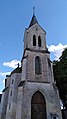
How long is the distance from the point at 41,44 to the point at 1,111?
12.5 meters

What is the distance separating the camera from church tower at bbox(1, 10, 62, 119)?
65.1 feet

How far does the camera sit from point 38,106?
803 inches

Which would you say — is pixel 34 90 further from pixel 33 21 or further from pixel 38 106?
pixel 33 21

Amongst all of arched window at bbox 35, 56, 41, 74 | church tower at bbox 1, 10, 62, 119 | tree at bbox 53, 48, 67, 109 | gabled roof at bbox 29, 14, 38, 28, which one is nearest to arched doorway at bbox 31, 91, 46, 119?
church tower at bbox 1, 10, 62, 119

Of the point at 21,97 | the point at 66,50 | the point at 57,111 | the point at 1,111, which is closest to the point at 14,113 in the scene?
the point at 21,97

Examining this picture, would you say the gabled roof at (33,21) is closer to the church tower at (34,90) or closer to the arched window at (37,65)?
the church tower at (34,90)

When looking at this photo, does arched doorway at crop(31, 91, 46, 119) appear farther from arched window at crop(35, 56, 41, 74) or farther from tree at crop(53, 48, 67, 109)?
tree at crop(53, 48, 67, 109)

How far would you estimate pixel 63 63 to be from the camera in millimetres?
25859

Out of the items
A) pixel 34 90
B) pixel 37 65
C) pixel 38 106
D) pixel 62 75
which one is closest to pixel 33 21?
pixel 37 65

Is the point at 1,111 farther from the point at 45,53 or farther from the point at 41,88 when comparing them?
the point at 45,53

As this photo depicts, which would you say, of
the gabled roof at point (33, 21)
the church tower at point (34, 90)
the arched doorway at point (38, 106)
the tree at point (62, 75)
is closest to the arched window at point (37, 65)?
the church tower at point (34, 90)

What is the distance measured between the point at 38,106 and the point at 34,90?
216cm

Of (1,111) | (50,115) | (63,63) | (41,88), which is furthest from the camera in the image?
(63,63)

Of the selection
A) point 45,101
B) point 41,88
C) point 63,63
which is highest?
point 63,63
